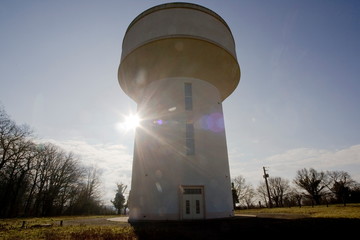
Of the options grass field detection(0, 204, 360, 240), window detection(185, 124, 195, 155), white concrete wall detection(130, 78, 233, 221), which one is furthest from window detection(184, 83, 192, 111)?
grass field detection(0, 204, 360, 240)

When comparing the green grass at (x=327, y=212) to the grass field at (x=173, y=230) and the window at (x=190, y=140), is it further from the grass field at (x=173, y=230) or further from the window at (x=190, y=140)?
the window at (x=190, y=140)

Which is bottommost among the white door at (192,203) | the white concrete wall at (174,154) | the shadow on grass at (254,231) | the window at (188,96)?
the shadow on grass at (254,231)

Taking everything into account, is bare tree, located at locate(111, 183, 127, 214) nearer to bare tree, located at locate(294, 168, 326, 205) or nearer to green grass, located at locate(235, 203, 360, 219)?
green grass, located at locate(235, 203, 360, 219)

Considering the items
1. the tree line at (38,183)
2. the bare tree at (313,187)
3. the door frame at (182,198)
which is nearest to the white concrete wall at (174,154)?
Result: the door frame at (182,198)

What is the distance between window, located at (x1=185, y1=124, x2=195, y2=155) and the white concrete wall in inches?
9.5

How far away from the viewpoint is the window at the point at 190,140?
513 inches

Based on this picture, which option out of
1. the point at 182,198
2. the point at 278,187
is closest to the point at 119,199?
the point at 182,198

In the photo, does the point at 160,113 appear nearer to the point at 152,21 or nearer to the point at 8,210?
the point at 152,21

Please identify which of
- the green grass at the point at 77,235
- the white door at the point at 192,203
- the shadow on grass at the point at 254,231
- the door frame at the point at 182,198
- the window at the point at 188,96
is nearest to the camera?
the shadow on grass at the point at 254,231

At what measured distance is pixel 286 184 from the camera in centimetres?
6272

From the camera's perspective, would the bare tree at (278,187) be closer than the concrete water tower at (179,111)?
No

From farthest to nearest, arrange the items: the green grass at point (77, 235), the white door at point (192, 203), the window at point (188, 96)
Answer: the window at point (188, 96) < the white door at point (192, 203) < the green grass at point (77, 235)

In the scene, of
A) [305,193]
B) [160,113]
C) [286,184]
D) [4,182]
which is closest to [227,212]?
[160,113]

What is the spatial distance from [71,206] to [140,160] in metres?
34.6
